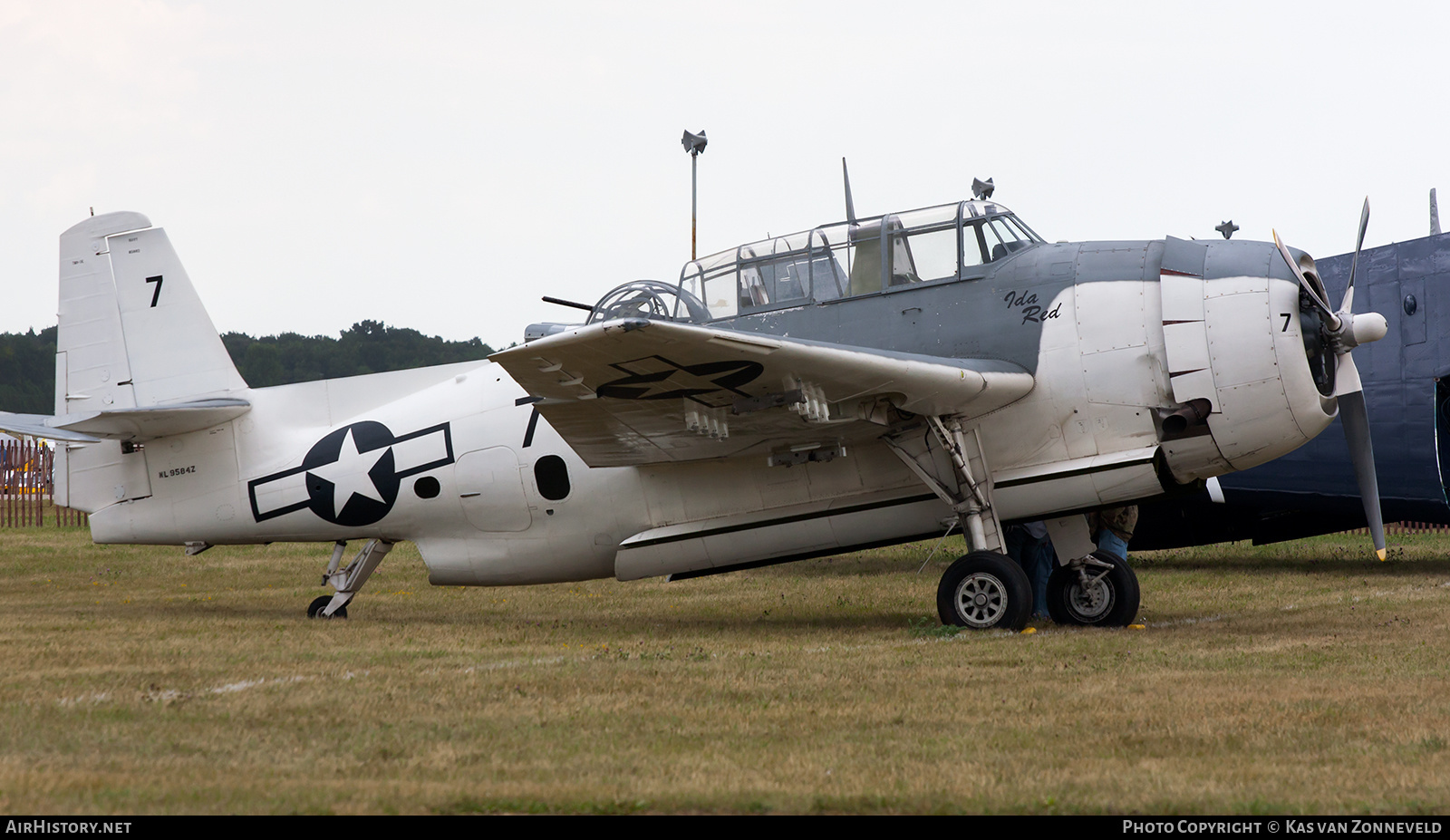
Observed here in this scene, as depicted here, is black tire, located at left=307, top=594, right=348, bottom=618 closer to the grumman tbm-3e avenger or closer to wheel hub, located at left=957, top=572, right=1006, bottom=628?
the grumman tbm-3e avenger

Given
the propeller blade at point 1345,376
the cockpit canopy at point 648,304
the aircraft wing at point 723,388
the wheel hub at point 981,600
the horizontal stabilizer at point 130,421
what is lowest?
the wheel hub at point 981,600

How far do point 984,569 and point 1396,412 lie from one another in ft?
25.7

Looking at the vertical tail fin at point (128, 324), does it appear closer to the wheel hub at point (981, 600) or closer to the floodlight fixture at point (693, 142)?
the wheel hub at point (981, 600)

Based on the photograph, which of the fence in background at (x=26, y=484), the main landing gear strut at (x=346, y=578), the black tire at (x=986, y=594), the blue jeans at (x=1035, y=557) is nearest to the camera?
the black tire at (x=986, y=594)

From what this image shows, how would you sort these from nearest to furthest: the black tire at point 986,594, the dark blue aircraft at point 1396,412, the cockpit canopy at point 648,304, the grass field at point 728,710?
1. the grass field at point 728,710
2. the black tire at point 986,594
3. the cockpit canopy at point 648,304
4. the dark blue aircraft at point 1396,412

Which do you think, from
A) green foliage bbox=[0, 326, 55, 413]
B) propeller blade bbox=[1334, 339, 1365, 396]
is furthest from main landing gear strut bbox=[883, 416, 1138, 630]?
green foliage bbox=[0, 326, 55, 413]

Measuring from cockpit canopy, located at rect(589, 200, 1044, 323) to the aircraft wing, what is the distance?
114cm

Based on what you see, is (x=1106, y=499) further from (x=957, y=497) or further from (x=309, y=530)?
(x=309, y=530)

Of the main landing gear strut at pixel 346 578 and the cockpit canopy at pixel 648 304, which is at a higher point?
the cockpit canopy at pixel 648 304

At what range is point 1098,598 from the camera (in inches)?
417

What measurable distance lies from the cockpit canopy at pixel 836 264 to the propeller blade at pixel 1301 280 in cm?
200

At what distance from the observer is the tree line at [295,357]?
66.9 meters

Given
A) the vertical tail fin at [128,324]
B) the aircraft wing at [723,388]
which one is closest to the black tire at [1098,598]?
the aircraft wing at [723,388]

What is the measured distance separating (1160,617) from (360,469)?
7836 millimetres
